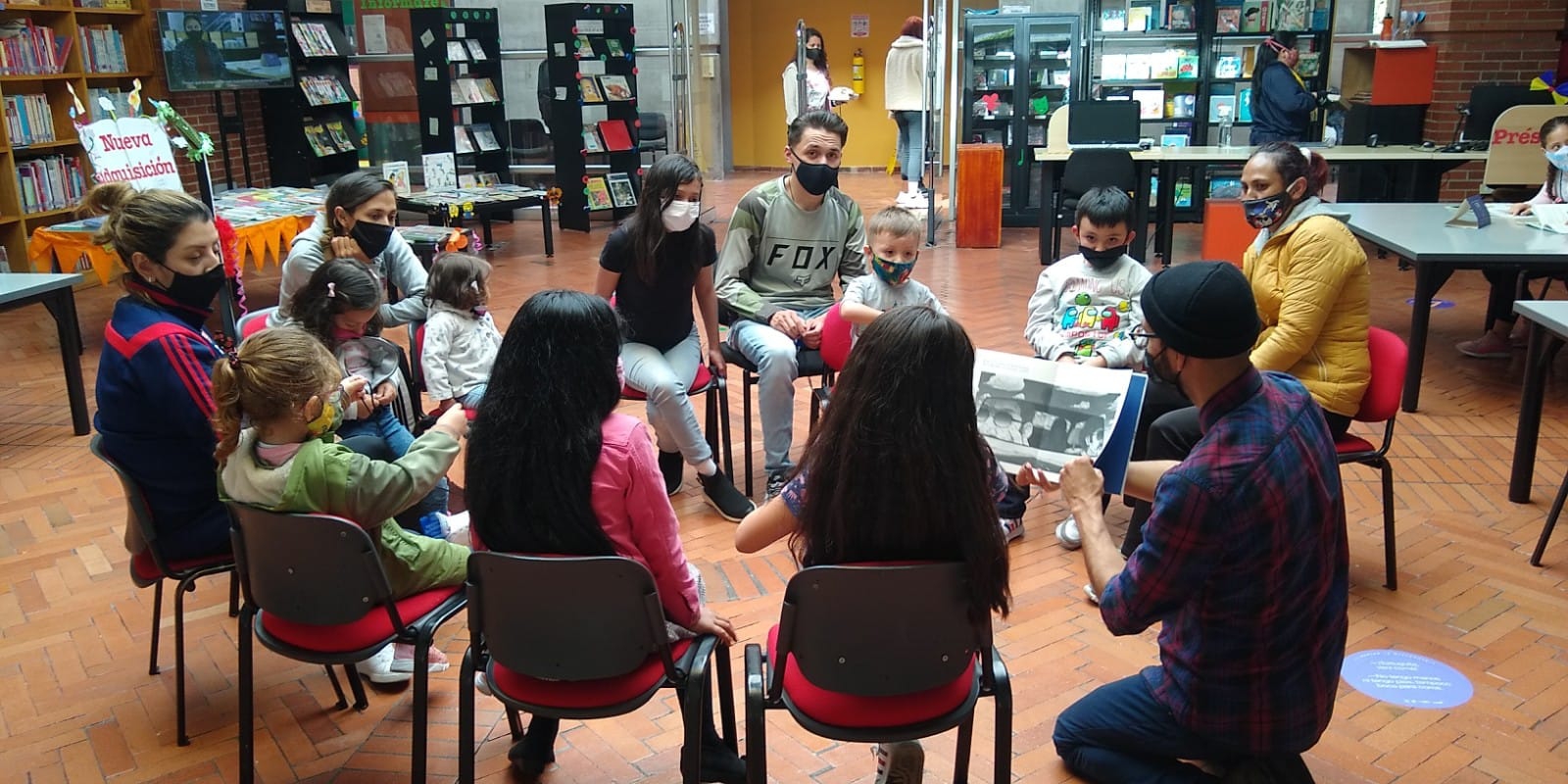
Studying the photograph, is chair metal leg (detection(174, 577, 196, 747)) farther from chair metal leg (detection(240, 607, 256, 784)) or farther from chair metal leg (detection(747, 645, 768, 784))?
chair metal leg (detection(747, 645, 768, 784))

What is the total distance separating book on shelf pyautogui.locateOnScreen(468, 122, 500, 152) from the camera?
33.4 ft

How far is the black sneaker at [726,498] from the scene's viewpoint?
403cm

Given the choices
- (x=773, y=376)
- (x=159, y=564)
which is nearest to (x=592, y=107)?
(x=773, y=376)

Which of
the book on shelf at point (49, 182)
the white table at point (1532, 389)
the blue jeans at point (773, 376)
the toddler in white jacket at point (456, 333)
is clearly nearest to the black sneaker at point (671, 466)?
the blue jeans at point (773, 376)

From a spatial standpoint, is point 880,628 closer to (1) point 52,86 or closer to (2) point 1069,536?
(2) point 1069,536

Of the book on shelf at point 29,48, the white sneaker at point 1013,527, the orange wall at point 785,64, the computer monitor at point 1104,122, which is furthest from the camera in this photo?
the orange wall at point 785,64

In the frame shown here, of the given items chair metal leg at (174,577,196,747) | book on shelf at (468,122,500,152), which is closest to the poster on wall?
chair metal leg at (174,577,196,747)

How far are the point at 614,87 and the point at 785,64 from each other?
4.81 m

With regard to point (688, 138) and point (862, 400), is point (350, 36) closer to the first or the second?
point (688, 138)

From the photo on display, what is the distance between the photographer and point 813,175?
4.16 meters

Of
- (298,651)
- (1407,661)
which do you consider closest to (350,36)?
(298,651)

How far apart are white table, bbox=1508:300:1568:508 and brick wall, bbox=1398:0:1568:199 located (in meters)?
5.80

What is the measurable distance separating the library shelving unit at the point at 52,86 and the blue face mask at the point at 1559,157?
862 centimetres

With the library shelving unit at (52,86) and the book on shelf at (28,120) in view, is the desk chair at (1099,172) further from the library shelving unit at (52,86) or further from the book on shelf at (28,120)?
the book on shelf at (28,120)
